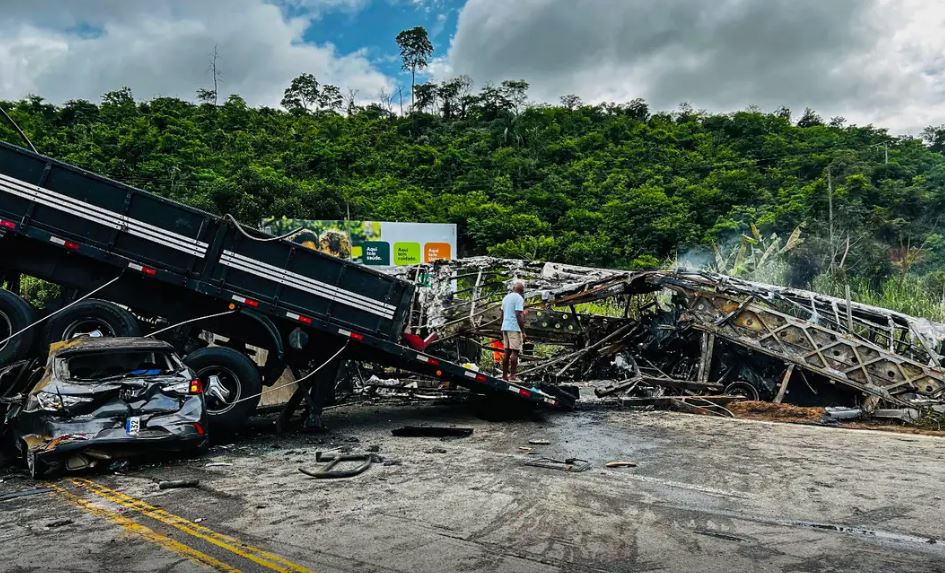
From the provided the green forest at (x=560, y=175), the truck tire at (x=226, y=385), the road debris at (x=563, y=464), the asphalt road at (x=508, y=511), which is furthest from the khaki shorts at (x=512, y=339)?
the green forest at (x=560, y=175)

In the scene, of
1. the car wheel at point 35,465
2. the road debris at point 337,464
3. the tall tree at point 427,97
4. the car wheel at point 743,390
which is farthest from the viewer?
the tall tree at point 427,97

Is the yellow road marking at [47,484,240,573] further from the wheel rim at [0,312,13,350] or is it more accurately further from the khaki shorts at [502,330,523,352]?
the khaki shorts at [502,330,523,352]

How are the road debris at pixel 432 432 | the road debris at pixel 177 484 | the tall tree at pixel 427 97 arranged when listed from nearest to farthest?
the road debris at pixel 177 484 → the road debris at pixel 432 432 → the tall tree at pixel 427 97

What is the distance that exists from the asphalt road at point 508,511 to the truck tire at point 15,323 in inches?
86.9

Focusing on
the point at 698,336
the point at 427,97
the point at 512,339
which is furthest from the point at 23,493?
the point at 427,97

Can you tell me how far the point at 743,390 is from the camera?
44.3 feet

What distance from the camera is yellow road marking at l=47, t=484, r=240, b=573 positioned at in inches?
180

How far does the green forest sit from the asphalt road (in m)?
21.0

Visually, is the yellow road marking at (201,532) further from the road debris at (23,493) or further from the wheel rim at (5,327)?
the wheel rim at (5,327)

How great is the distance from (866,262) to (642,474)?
2912 centimetres

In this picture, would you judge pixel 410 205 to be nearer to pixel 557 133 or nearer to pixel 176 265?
pixel 557 133

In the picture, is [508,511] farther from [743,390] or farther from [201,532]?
[743,390]

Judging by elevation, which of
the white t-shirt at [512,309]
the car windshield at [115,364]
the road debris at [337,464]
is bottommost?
the road debris at [337,464]

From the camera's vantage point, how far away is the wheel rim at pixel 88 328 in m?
9.29
